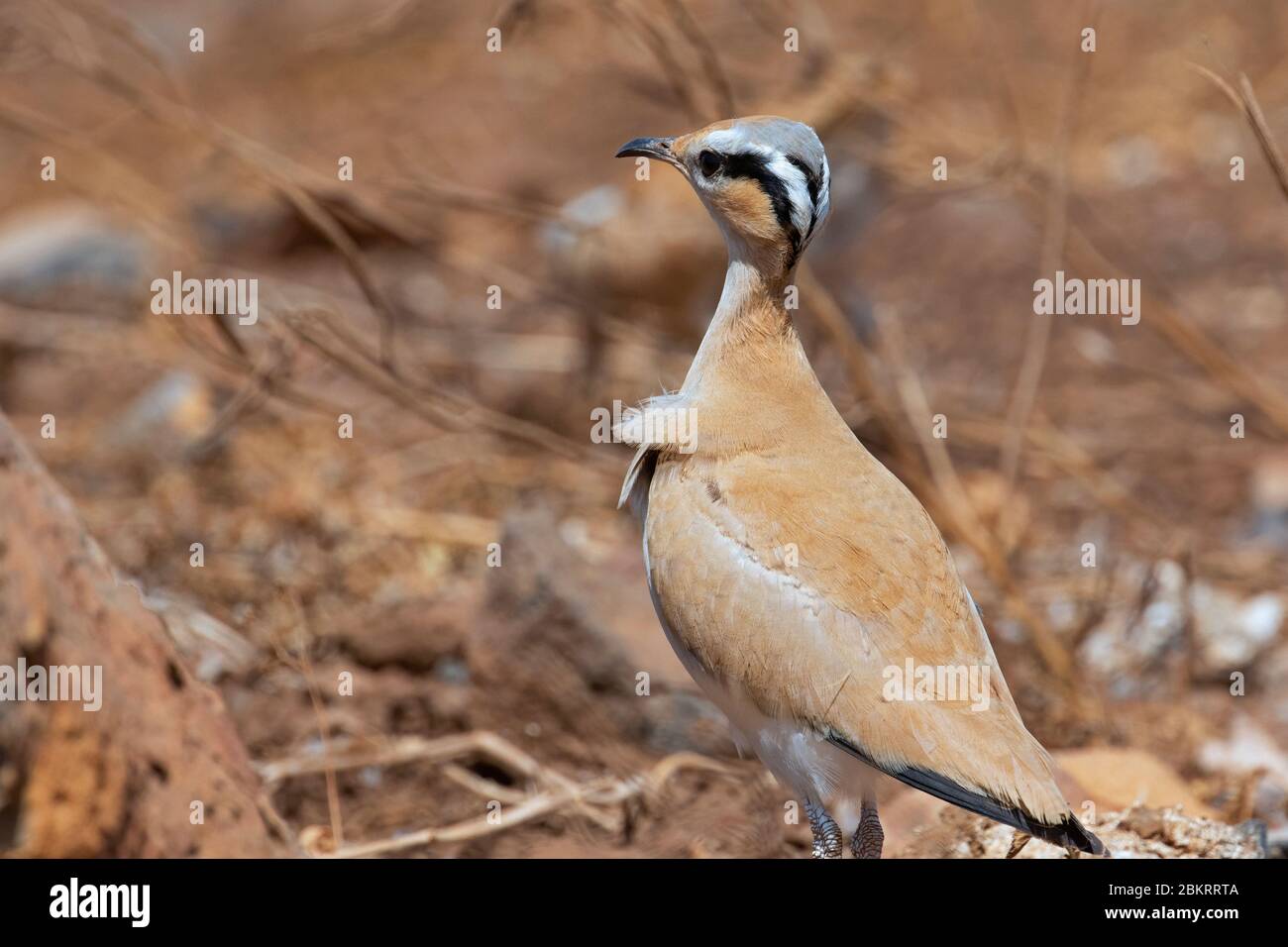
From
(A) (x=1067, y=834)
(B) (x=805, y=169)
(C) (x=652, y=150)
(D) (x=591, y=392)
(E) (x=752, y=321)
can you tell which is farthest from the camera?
(D) (x=591, y=392)

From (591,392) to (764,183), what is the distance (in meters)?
5.32

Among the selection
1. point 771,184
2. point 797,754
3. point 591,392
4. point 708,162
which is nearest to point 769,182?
point 771,184

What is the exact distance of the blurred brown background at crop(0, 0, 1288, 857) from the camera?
555cm

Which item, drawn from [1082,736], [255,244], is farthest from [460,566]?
[255,244]

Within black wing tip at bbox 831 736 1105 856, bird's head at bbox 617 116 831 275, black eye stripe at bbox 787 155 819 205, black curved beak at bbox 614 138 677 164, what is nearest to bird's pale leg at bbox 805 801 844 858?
black wing tip at bbox 831 736 1105 856

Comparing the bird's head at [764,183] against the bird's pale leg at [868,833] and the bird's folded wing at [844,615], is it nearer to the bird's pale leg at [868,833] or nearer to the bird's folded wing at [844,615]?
the bird's folded wing at [844,615]

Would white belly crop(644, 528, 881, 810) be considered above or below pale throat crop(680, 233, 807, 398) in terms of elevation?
below

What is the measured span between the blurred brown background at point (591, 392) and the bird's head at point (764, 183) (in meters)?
1.00

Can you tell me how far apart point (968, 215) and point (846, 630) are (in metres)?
8.97

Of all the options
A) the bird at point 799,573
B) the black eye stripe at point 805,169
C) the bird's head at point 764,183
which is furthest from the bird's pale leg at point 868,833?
the black eye stripe at point 805,169

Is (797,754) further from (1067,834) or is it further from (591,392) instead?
(591,392)

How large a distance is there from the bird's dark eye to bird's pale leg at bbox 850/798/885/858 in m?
1.73

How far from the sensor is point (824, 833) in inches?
148

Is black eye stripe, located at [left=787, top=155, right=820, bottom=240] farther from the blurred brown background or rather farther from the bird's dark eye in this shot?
the blurred brown background
